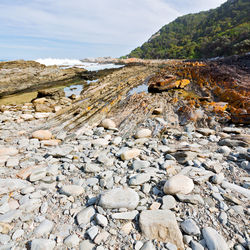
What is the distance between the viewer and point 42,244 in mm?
1776

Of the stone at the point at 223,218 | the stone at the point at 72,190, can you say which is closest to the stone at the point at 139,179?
the stone at the point at 72,190

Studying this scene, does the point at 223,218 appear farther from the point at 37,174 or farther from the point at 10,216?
the point at 37,174

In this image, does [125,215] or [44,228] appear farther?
[125,215]

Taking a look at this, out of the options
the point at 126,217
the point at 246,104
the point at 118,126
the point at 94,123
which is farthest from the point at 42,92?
the point at 246,104

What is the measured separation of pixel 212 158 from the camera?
3.51 metres

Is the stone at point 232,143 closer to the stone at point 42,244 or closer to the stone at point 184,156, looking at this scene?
the stone at point 184,156

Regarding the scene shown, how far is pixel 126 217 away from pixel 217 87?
819cm

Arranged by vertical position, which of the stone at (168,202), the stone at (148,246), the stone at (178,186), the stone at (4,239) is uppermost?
the stone at (178,186)

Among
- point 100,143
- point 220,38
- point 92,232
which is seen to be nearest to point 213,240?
point 92,232

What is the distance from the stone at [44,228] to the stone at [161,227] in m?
1.24

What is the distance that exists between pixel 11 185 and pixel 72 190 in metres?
1.19

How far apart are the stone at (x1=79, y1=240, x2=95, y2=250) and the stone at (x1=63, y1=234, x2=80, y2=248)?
0.07m

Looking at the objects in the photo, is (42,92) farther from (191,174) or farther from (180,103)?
(191,174)

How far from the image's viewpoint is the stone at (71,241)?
5.96 ft
